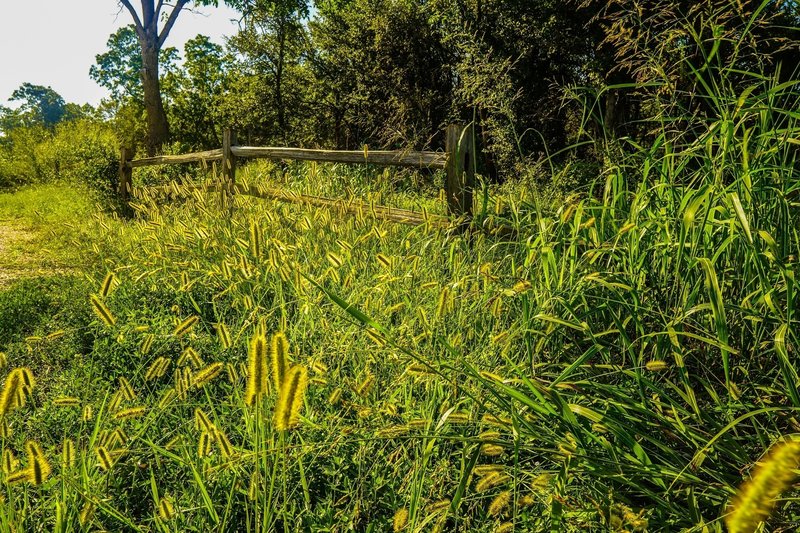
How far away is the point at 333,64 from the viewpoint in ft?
44.6

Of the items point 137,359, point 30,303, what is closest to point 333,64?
point 30,303

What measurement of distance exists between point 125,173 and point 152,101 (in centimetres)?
482

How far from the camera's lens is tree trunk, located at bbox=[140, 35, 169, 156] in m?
14.2

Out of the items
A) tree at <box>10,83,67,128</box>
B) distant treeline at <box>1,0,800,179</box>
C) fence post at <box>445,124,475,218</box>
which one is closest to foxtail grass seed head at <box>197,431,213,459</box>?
fence post at <box>445,124,475,218</box>

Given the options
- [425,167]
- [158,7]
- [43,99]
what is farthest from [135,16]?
[43,99]

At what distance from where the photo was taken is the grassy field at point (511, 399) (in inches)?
49.3

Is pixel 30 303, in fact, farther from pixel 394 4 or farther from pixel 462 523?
pixel 394 4

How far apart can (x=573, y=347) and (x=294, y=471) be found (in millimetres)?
1104

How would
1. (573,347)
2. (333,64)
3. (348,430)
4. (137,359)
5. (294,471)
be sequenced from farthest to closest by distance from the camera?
(333,64), (137,359), (573,347), (294,471), (348,430)

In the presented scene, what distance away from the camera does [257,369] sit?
1045 mm

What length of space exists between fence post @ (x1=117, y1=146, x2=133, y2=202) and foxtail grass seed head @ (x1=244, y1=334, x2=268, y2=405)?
1042 centimetres

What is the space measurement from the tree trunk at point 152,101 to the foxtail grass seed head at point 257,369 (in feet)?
48.6

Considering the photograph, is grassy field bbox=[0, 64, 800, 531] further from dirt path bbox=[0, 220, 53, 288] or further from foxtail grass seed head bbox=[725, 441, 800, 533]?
dirt path bbox=[0, 220, 53, 288]

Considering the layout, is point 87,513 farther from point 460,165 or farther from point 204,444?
point 460,165
